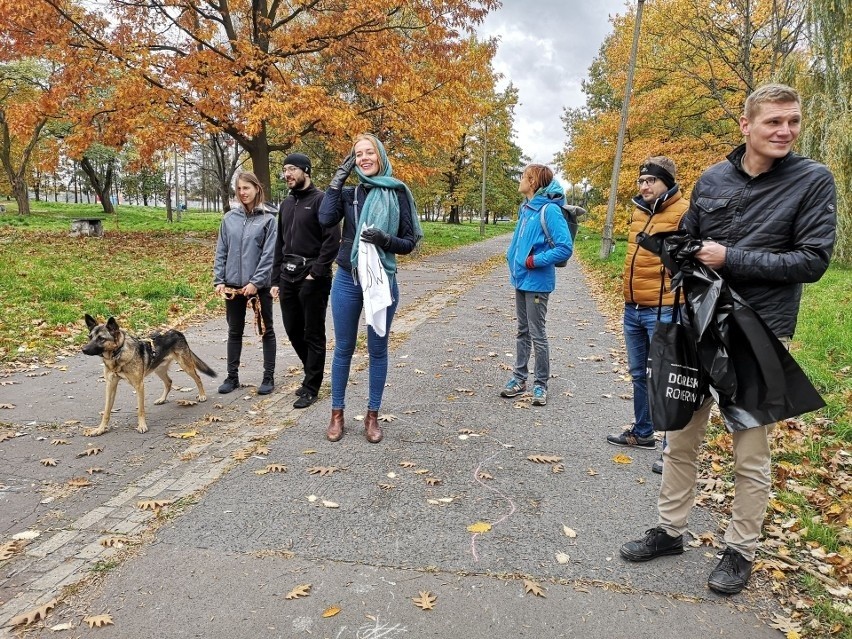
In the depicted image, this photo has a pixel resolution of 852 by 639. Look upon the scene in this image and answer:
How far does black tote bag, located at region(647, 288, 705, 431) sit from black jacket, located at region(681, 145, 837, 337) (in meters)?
0.37

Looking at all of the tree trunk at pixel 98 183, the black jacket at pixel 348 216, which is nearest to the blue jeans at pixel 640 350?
the black jacket at pixel 348 216

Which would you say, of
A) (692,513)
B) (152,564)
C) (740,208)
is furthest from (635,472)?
(152,564)

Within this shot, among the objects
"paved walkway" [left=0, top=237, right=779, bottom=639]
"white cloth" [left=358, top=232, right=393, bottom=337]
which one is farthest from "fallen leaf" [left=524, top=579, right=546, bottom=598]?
"white cloth" [left=358, top=232, right=393, bottom=337]

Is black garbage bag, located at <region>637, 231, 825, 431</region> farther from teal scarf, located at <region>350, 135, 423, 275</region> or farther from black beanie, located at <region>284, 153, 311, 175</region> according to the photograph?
black beanie, located at <region>284, 153, 311, 175</region>

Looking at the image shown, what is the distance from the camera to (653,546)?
305 cm

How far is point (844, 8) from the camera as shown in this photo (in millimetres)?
12391

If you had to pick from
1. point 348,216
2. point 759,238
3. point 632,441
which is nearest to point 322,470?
point 348,216

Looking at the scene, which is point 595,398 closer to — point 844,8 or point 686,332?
point 686,332

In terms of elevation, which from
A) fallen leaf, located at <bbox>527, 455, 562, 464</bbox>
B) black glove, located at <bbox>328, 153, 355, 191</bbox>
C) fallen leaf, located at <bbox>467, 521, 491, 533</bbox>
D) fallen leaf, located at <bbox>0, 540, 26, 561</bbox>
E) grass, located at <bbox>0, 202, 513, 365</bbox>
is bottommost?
fallen leaf, located at <bbox>0, 540, 26, 561</bbox>

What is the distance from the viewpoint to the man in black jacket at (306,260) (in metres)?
5.24

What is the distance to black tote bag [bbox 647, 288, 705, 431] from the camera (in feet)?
9.43

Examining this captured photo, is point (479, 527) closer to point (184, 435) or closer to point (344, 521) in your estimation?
point (344, 521)

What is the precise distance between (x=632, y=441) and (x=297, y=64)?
1692 cm

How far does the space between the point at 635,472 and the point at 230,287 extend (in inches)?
168
